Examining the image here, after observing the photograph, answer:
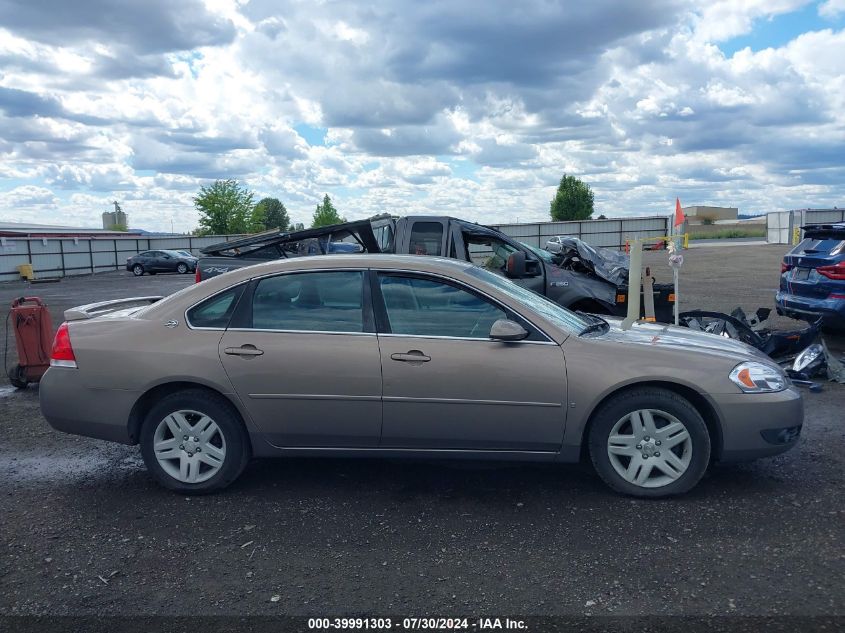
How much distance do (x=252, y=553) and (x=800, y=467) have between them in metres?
3.70

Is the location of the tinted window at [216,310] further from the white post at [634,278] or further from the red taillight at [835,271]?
the red taillight at [835,271]

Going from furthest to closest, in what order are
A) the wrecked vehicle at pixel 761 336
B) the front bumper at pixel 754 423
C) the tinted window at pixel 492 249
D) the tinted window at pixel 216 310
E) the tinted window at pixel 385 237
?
the tinted window at pixel 492 249 < the tinted window at pixel 385 237 < the wrecked vehicle at pixel 761 336 < the tinted window at pixel 216 310 < the front bumper at pixel 754 423

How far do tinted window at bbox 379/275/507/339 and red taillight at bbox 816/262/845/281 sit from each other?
6.24 m

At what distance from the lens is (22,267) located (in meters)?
36.6

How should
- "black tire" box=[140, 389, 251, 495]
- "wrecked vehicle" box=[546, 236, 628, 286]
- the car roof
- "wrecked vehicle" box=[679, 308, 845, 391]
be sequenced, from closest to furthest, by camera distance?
"black tire" box=[140, 389, 251, 495] < "wrecked vehicle" box=[679, 308, 845, 391] < the car roof < "wrecked vehicle" box=[546, 236, 628, 286]

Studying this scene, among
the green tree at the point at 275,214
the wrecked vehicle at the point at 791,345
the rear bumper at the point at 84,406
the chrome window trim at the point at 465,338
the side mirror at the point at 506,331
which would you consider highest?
the green tree at the point at 275,214

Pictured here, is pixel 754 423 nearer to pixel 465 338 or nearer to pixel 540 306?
pixel 540 306

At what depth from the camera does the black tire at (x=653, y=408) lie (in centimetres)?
441

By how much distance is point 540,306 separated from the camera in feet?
16.4

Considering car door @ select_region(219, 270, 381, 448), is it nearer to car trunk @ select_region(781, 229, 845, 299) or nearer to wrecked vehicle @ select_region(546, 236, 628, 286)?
wrecked vehicle @ select_region(546, 236, 628, 286)

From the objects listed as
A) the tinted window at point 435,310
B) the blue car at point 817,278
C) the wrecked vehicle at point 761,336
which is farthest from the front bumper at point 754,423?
the blue car at point 817,278

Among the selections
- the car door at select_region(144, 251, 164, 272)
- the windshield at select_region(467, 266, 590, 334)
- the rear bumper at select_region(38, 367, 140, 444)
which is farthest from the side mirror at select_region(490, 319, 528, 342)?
the car door at select_region(144, 251, 164, 272)

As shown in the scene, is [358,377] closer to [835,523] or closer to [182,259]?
[835,523]

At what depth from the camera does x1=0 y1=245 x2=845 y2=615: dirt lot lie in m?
3.40
